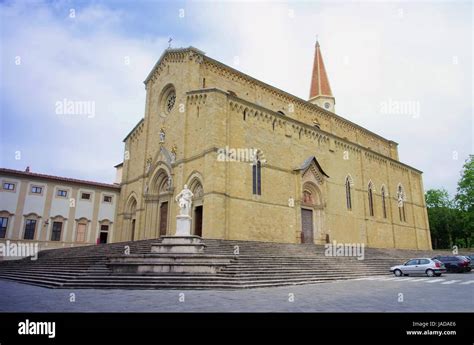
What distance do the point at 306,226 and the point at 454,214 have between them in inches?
1428

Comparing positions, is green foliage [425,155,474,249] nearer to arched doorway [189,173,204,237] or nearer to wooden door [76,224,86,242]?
arched doorway [189,173,204,237]

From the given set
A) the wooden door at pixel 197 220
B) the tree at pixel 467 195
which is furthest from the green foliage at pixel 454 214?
the wooden door at pixel 197 220

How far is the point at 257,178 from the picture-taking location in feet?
71.7

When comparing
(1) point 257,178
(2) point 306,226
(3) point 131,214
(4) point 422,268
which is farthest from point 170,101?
(4) point 422,268

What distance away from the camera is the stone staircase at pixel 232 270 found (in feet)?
36.7

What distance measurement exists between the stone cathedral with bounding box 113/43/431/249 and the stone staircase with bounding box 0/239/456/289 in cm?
298

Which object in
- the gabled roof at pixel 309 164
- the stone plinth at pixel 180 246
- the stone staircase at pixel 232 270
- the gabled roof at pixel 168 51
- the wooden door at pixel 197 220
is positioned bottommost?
the stone staircase at pixel 232 270

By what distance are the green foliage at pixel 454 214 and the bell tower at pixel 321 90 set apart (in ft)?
63.5

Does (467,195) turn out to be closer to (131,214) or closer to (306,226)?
(306,226)

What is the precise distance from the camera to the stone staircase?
11.2 metres

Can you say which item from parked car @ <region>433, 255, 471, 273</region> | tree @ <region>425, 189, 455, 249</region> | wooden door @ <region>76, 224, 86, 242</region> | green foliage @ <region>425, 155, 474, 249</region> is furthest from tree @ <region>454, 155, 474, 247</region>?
wooden door @ <region>76, 224, 86, 242</region>

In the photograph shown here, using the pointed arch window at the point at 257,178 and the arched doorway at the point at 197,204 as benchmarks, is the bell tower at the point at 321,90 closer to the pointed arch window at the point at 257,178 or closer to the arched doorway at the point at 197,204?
the pointed arch window at the point at 257,178
